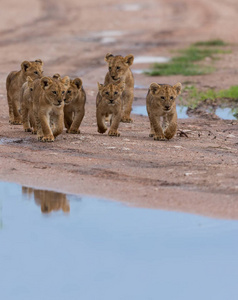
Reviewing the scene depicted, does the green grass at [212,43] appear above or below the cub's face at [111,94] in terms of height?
above

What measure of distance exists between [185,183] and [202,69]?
1134 cm

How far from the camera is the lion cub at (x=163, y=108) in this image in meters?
10.7

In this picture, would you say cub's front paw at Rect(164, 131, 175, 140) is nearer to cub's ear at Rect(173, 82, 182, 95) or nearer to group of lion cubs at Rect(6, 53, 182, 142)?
group of lion cubs at Rect(6, 53, 182, 142)

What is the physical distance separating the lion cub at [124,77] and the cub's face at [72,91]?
5.82 feet

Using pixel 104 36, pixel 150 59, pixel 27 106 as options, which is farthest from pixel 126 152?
pixel 104 36

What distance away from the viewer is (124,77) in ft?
42.2

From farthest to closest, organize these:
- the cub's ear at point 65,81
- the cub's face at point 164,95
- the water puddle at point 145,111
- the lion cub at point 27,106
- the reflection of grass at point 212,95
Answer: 1. the reflection of grass at point 212,95
2. the water puddle at point 145,111
3. the lion cub at point 27,106
4. the cub's face at point 164,95
5. the cub's ear at point 65,81

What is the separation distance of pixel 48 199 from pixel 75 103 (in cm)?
365

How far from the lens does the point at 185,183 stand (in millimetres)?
8078

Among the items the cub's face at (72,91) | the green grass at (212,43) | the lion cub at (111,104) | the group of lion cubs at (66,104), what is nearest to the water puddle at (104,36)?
the green grass at (212,43)

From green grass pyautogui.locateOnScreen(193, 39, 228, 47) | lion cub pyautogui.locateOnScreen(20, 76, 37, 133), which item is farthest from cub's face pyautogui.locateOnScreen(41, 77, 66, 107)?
green grass pyautogui.locateOnScreen(193, 39, 228, 47)

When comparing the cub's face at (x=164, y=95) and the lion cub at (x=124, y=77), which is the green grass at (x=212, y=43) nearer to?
the lion cub at (x=124, y=77)

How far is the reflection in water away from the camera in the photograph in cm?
719

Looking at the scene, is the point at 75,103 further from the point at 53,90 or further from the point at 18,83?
the point at 18,83
